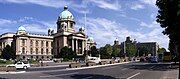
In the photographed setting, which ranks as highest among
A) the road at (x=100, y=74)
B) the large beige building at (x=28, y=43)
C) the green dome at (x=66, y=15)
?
the green dome at (x=66, y=15)

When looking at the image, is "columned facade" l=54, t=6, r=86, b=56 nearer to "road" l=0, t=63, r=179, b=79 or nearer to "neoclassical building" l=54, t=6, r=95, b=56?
"neoclassical building" l=54, t=6, r=95, b=56

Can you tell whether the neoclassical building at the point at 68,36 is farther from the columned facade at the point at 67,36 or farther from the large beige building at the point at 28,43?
the large beige building at the point at 28,43

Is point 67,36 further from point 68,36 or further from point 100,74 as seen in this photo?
point 100,74

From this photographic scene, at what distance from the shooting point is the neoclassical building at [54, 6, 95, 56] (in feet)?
602

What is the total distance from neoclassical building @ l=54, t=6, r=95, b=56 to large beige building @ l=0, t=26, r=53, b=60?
203 inches

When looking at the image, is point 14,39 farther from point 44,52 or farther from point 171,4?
point 171,4

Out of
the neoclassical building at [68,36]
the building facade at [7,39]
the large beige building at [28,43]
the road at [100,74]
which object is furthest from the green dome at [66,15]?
the road at [100,74]

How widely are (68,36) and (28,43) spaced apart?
2047 cm

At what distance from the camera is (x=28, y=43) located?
590ft

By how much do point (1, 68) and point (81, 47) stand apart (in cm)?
13992

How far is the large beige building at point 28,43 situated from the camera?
174150 millimetres

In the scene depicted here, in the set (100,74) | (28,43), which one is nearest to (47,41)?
(28,43)

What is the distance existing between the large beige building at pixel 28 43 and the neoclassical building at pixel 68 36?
5.16 m

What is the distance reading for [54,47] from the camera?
642 ft
